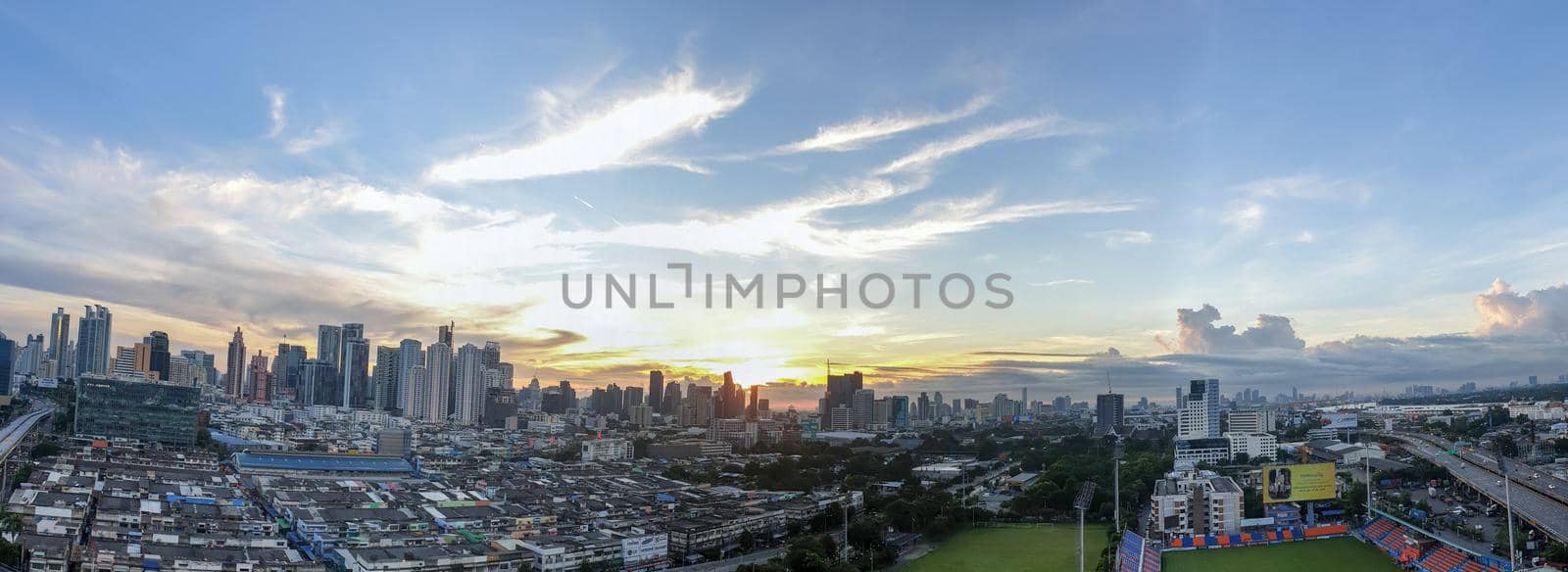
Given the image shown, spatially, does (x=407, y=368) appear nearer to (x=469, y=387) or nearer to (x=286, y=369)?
(x=469, y=387)

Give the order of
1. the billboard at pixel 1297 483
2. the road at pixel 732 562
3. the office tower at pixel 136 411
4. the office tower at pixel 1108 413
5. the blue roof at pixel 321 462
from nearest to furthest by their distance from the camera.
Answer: the road at pixel 732 562 < the billboard at pixel 1297 483 < the blue roof at pixel 321 462 < the office tower at pixel 136 411 < the office tower at pixel 1108 413

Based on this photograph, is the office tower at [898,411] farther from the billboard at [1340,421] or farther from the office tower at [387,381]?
the office tower at [387,381]

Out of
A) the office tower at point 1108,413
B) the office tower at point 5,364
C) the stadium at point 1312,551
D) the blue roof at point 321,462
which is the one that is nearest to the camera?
the stadium at point 1312,551

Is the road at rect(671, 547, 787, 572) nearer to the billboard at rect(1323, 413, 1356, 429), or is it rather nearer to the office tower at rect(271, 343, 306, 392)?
the billboard at rect(1323, 413, 1356, 429)

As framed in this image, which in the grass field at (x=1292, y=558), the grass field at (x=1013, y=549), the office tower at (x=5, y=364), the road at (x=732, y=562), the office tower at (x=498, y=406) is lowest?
the road at (x=732, y=562)

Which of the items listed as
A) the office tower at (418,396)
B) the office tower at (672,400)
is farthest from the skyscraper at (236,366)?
the office tower at (672,400)

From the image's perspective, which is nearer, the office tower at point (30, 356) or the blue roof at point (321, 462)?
the blue roof at point (321, 462)

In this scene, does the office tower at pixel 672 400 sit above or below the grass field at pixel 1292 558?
above

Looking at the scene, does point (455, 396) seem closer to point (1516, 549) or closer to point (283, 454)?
point (283, 454)
